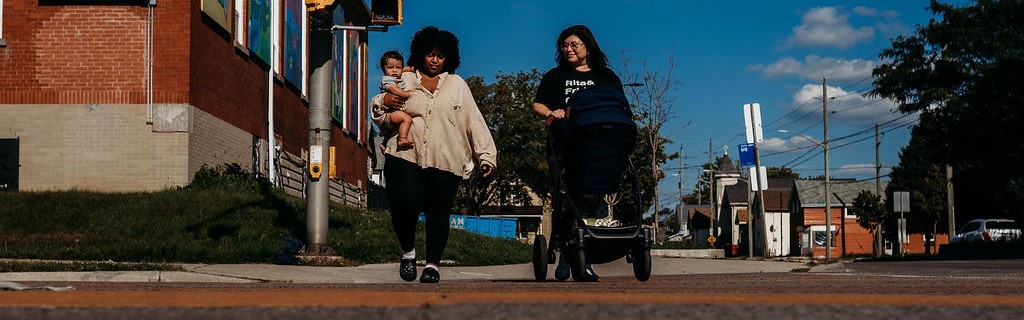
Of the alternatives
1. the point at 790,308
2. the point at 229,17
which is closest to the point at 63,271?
the point at 790,308

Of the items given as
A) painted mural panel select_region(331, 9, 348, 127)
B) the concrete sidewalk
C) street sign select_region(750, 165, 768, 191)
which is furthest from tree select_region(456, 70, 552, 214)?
the concrete sidewalk

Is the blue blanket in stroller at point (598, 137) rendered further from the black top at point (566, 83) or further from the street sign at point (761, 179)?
the street sign at point (761, 179)

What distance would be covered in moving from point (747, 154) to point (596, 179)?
35448 millimetres

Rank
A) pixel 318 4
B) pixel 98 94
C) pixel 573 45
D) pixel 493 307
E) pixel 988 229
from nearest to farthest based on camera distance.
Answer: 1. pixel 493 307
2. pixel 573 45
3. pixel 318 4
4. pixel 98 94
5. pixel 988 229

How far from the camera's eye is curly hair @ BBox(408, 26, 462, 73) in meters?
→ 6.96

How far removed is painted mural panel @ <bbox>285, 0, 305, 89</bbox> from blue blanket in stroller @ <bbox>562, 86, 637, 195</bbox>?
69.4 feet

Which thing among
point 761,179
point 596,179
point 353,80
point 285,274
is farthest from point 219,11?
point 761,179

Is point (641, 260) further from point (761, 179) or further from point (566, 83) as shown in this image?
point (761, 179)

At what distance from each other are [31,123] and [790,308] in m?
18.2

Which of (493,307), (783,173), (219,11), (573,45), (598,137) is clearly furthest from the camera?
(783,173)

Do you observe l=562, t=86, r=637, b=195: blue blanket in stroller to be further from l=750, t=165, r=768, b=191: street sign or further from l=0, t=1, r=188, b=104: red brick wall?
l=750, t=165, r=768, b=191: street sign

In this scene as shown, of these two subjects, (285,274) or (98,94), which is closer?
(285,274)

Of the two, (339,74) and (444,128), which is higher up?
(339,74)

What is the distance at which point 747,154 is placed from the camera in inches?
1634
